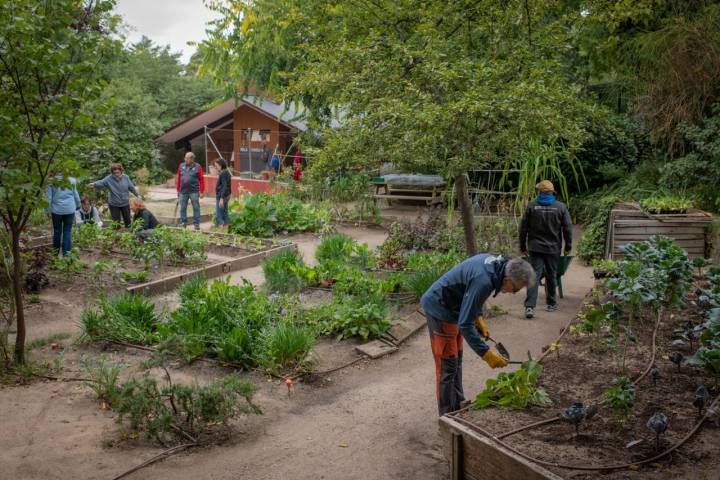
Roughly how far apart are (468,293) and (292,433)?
187cm

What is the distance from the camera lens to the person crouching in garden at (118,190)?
1262cm

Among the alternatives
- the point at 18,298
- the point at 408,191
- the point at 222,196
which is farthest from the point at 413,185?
the point at 18,298

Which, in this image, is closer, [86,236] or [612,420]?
[612,420]

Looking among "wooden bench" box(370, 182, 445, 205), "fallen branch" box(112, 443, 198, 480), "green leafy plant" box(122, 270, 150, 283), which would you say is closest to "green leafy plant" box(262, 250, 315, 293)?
"green leafy plant" box(122, 270, 150, 283)

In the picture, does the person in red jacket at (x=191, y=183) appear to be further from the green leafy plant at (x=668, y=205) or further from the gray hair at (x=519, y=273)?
the gray hair at (x=519, y=273)

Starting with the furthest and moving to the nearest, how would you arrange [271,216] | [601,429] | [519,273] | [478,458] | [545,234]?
[271,216]
[545,234]
[519,273]
[601,429]
[478,458]

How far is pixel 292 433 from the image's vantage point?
545 cm

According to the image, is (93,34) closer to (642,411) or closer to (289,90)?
(289,90)

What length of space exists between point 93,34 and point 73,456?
390 cm

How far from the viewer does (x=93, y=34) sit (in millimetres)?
6406

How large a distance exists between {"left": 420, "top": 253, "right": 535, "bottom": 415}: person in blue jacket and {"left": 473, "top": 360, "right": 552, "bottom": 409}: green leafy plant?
137 millimetres

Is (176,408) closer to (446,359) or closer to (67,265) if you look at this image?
(446,359)

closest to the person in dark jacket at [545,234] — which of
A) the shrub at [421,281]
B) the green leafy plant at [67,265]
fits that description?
the shrub at [421,281]

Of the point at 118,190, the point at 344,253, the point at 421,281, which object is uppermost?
the point at 118,190
